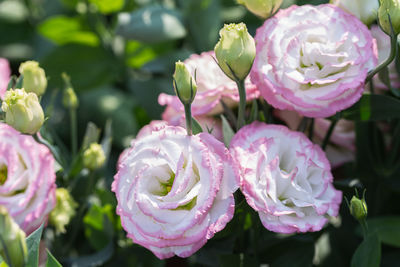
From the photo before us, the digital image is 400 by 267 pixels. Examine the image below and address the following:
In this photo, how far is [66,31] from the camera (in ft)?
2.88

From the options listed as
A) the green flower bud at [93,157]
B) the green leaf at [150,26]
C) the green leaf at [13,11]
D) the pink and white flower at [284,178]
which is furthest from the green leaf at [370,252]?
the green leaf at [13,11]

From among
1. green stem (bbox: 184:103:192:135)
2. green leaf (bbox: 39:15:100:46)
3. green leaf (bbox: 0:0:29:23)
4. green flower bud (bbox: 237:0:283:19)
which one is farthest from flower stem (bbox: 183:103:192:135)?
green leaf (bbox: 0:0:29:23)

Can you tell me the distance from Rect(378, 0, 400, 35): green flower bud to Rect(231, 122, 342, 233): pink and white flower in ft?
0.38

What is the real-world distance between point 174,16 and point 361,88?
351mm

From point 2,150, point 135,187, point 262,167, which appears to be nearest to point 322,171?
point 262,167

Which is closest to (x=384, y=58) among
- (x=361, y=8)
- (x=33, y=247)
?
(x=361, y=8)

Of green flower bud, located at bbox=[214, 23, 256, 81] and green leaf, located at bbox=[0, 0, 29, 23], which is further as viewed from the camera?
green leaf, located at bbox=[0, 0, 29, 23]

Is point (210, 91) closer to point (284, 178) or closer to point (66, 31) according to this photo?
point (284, 178)

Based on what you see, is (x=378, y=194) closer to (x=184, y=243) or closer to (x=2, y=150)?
(x=184, y=243)

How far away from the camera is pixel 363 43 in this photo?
1.67 ft

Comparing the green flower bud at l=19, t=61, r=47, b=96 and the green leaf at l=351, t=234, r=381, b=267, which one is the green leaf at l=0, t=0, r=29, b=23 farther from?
the green leaf at l=351, t=234, r=381, b=267

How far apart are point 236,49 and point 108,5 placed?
428mm

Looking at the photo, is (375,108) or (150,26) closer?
(375,108)

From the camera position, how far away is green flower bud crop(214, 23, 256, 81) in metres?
0.45
